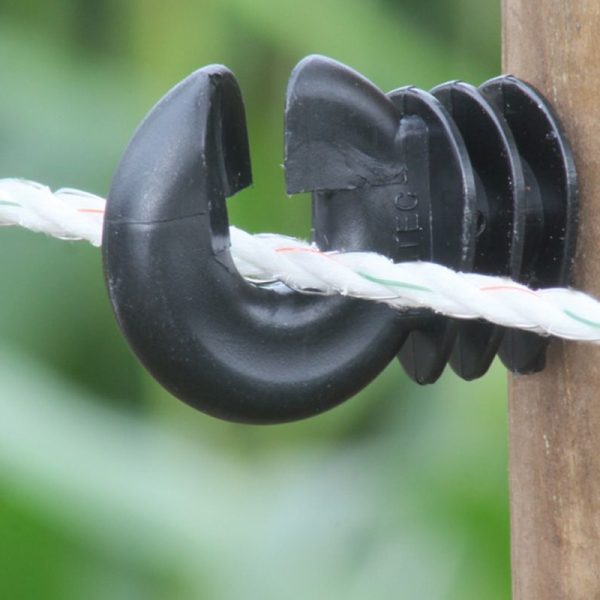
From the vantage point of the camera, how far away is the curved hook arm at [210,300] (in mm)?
416

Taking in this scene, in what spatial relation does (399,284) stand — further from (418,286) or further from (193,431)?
(193,431)

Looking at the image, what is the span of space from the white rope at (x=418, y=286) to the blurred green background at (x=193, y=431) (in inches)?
39.1

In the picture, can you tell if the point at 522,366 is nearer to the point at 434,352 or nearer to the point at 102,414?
the point at 434,352

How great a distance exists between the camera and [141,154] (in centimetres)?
42

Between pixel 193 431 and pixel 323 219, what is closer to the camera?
pixel 323 219

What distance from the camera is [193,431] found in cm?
146

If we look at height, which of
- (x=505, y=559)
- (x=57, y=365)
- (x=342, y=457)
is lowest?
(x=505, y=559)

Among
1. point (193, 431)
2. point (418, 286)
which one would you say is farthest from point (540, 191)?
point (193, 431)

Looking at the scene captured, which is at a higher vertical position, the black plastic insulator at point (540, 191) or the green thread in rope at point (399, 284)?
the black plastic insulator at point (540, 191)

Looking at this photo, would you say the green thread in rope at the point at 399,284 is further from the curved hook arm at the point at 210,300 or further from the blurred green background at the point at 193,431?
the blurred green background at the point at 193,431

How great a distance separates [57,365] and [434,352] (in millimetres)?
1099

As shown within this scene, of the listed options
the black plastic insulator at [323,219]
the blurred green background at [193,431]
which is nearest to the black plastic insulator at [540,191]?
the black plastic insulator at [323,219]

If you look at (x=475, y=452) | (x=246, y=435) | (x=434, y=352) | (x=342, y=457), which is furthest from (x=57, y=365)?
(x=434, y=352)

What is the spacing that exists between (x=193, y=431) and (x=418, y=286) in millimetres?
1054
